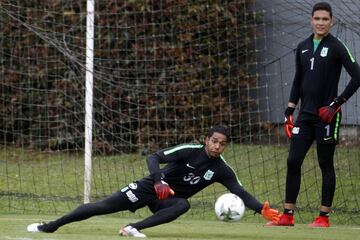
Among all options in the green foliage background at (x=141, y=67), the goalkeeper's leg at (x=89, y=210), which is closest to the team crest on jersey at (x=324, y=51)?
the goalkeeper's leg at (x=89, y=210)

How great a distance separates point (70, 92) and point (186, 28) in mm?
2287

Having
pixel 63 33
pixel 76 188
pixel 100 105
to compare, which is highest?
pixel 63 33

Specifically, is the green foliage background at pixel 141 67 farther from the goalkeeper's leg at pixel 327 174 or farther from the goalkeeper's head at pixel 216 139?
the goalkeeper's head at pixel 216 139

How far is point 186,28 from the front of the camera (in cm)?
1460

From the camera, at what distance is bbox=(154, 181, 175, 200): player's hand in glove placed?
8.98 metres

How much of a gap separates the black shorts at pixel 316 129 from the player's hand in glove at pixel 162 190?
68.2 inches

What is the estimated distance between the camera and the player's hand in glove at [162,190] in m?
8.98

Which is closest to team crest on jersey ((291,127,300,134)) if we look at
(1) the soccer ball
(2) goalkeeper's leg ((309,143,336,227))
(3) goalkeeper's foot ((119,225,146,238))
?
(2) goalkeeper's leg ((309,143,336,227))

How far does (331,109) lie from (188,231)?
175 cm

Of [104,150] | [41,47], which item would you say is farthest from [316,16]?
[41,47]

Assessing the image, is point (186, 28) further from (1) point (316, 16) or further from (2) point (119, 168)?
(1) point (316, 16)

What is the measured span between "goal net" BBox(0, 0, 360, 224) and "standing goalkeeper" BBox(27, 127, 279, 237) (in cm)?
395

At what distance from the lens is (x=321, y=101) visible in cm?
1019

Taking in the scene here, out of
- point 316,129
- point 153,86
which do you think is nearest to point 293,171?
point 316,129
